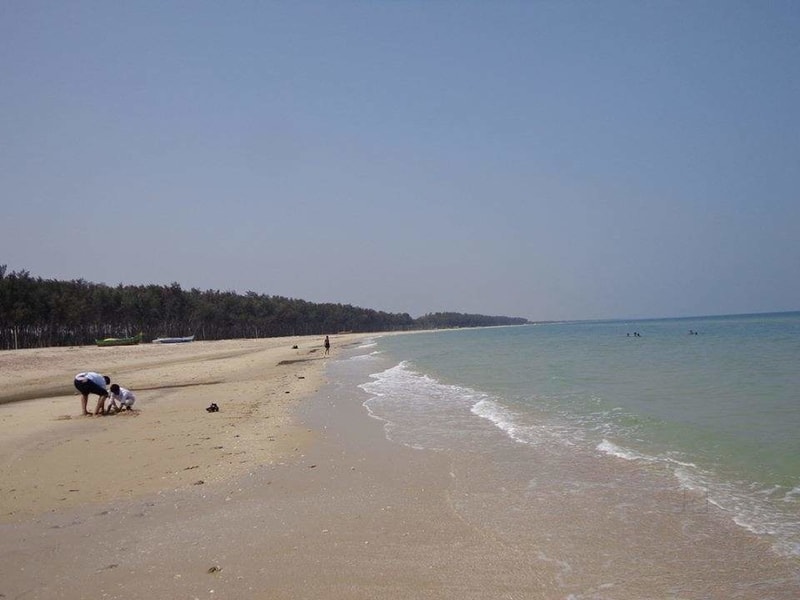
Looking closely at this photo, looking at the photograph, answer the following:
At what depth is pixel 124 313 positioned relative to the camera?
81.5 meters

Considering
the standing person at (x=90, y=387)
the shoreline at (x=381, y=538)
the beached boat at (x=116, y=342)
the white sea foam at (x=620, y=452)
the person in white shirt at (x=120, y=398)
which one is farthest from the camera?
the beached boat at (x=116, y=342)

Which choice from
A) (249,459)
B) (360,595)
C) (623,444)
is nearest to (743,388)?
(623,444)

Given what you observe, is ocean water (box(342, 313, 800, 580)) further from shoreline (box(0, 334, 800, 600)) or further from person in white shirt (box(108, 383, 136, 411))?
person in white shirt (box(108, 383, 136, 411))

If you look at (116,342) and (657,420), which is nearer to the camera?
(657,420)

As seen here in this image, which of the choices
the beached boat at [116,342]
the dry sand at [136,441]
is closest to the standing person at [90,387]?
the dry sand at [136,441]

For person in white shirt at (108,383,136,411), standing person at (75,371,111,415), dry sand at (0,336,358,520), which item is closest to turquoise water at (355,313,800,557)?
dry sand at (0,336,358,520)

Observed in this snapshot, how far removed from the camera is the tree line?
62156 mm

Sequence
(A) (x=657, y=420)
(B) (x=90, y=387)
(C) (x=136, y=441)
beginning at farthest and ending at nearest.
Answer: (B) (x=90, y=387), (A) (x=657, y=420), (C) (x=136, y=441)

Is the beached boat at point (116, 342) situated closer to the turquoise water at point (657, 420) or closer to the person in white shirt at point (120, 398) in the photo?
the turquoise water at point (657, 420)

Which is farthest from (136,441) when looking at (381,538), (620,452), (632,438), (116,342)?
(116,342)

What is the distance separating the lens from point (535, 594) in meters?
4.05

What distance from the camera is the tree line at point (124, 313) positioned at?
62.2 m

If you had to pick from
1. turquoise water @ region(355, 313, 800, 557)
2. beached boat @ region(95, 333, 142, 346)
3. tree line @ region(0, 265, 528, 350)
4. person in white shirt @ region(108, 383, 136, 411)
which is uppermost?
tree line @ region(0, 265, 528, 350)

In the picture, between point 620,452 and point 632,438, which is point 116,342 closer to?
point 632,438
